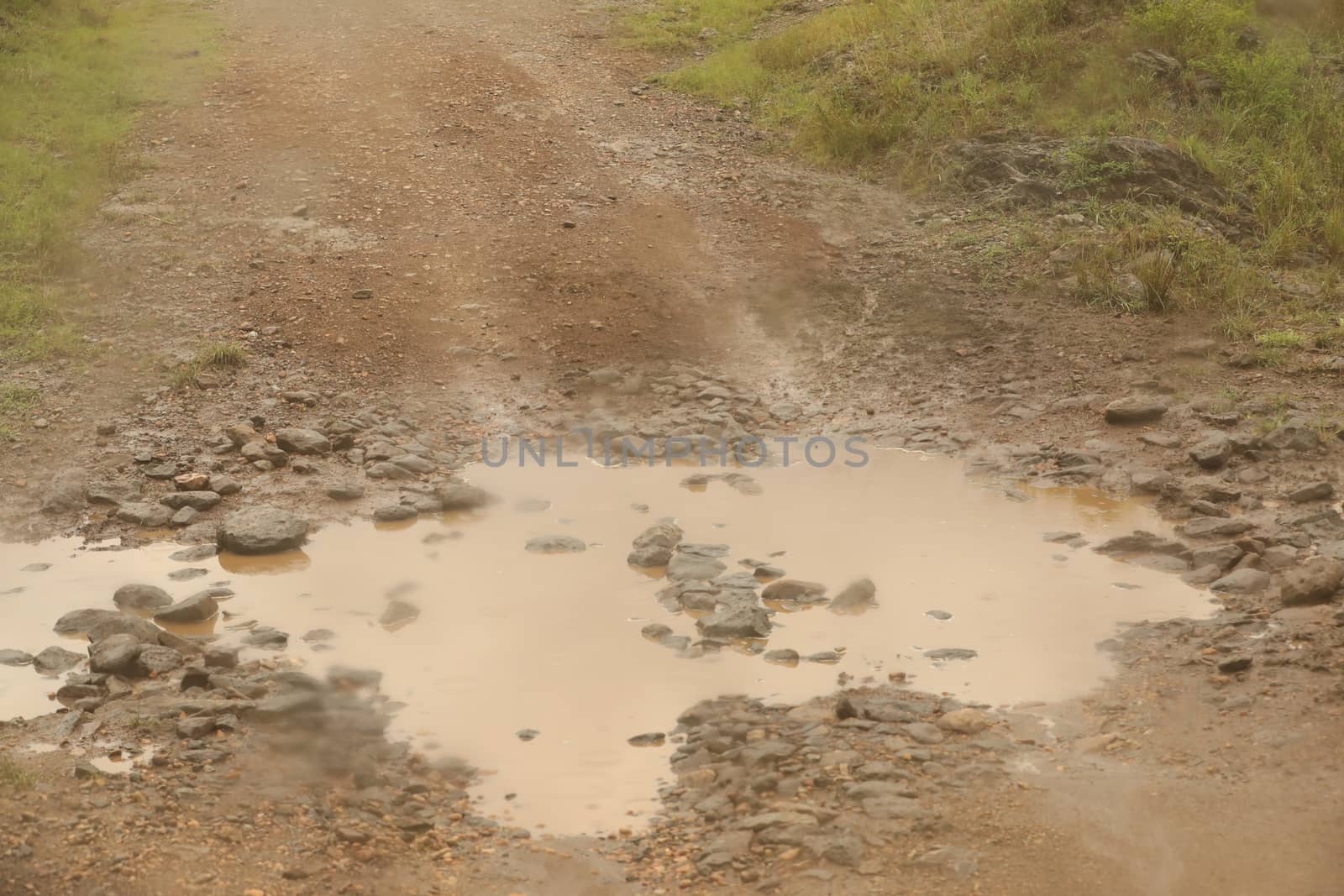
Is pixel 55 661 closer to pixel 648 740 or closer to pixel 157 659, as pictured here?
pixel 157 659

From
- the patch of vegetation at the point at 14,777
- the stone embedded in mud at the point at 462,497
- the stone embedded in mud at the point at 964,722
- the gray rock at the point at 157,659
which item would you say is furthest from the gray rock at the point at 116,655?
the stone embedded in mud at the point at 964,722

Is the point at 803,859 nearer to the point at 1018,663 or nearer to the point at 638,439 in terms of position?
the point at 1018,663

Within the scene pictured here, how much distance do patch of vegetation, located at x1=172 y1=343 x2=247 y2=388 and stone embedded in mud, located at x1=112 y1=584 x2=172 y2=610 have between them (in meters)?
2.28

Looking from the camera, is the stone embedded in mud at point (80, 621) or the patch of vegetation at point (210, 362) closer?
the stone embedded in mud at point (80, 621)

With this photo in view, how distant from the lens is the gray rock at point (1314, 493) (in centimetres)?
620

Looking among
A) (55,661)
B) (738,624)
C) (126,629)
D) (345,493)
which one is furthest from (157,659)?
(738,624)

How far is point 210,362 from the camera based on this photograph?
26.0ft

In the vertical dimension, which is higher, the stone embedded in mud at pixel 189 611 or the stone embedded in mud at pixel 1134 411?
the stone embedded in mud at pixel 1134 411

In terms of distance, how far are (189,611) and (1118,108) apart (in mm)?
7949

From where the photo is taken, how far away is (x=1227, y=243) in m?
8.83

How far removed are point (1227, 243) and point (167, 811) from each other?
298 inches

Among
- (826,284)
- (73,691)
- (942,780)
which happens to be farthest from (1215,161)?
(73,691)

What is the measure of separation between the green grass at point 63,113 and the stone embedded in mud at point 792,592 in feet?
16.3

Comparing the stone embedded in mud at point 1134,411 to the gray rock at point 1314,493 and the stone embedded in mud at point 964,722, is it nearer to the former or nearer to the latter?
the gray rock at point 1314,493
